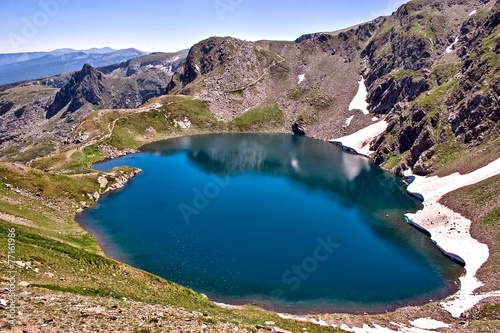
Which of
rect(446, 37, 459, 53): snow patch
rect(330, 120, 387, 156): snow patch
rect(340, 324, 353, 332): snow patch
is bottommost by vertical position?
rect(340, 324, 353, 332): snow patch

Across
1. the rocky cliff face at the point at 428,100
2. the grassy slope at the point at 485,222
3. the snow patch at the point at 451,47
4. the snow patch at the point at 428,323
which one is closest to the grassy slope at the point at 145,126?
the rocky cliff face at the point at 428,100

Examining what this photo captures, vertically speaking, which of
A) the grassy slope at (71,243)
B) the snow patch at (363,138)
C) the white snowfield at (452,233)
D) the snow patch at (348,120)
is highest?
the snow patch at (348,120)

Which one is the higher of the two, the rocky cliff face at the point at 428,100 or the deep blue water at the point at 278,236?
the rocky cliff face at the point at 428,100

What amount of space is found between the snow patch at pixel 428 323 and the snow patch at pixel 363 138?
355 feet

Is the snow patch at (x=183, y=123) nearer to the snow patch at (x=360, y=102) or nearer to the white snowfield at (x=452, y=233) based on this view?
the snow patch at (x=360, y=102)

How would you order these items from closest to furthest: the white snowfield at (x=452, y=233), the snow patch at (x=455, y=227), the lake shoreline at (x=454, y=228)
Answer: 1. the white snowfield at (x=452, y=233)
2. the snow patch at (x=455, y=227)
3. the lake shoreline at (x=454, y=228)

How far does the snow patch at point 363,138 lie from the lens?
482 ft

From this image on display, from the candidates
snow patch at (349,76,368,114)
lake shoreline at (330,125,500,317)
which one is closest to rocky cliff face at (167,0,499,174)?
snow patch at (349,76,368,114)

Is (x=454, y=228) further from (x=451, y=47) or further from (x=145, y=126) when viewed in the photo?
(x=451, y=47)

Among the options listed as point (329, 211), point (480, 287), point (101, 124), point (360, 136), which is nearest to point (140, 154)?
point (101, 124)

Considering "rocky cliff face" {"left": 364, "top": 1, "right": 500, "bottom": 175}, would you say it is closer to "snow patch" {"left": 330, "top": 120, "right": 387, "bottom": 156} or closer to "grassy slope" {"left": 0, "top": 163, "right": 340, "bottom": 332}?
"snow patch" {"left": 330, "top": 120, "right": 387, "bottom": 156}

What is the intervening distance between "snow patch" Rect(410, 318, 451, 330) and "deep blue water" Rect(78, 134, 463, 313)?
18.1 feet

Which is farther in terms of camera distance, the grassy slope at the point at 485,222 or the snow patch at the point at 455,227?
the snow patch at the point at 455,227

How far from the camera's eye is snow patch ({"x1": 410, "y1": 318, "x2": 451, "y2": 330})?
37.2 meters
